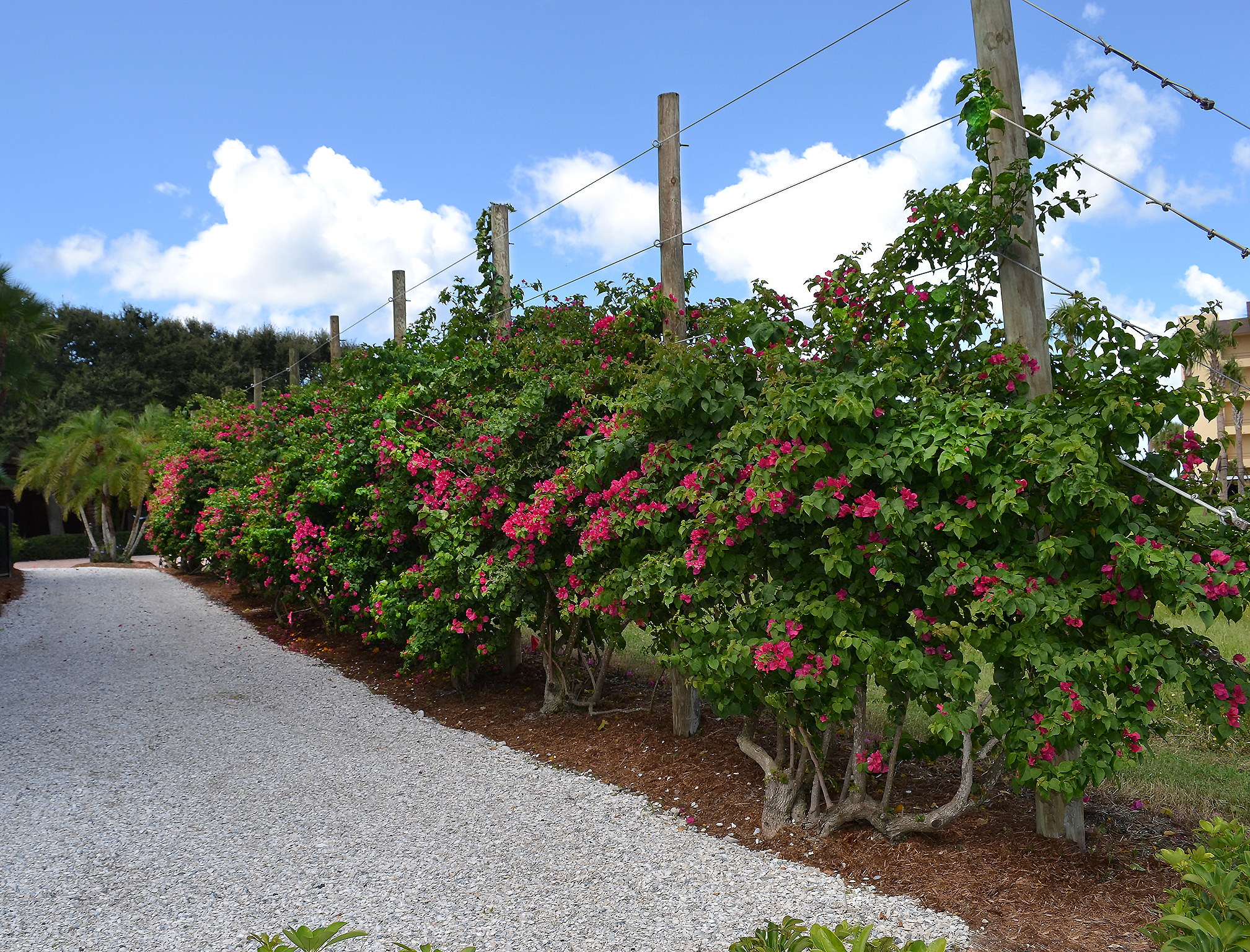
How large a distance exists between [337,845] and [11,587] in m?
13.7

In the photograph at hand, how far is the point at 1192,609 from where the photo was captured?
128 inches

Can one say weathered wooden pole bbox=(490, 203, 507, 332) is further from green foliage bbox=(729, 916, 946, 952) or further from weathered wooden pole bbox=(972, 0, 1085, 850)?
green foliage bbox=(729, 916, 946, 952)

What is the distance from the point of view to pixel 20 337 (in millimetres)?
13727

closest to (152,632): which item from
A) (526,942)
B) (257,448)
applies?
(257,448)

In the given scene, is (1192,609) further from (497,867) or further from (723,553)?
(497,867)

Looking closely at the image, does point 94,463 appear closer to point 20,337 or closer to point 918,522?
point 20,337

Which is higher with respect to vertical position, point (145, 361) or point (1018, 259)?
point (145, 361)

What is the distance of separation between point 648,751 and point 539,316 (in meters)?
3.53

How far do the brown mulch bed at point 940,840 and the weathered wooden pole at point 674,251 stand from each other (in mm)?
206

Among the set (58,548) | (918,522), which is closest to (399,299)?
(918,522)

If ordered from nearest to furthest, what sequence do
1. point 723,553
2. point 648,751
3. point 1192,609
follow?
point 1192,609
point 723,553
point 648,751

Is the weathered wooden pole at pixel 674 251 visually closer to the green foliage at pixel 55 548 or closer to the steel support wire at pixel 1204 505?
the steel support wire at pixel 1204 505

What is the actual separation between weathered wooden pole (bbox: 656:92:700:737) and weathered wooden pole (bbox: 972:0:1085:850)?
8.08 ft

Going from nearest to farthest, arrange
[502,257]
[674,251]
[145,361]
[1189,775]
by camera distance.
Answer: [1189,775] < [674,251] < [502,257] < [145,361]
